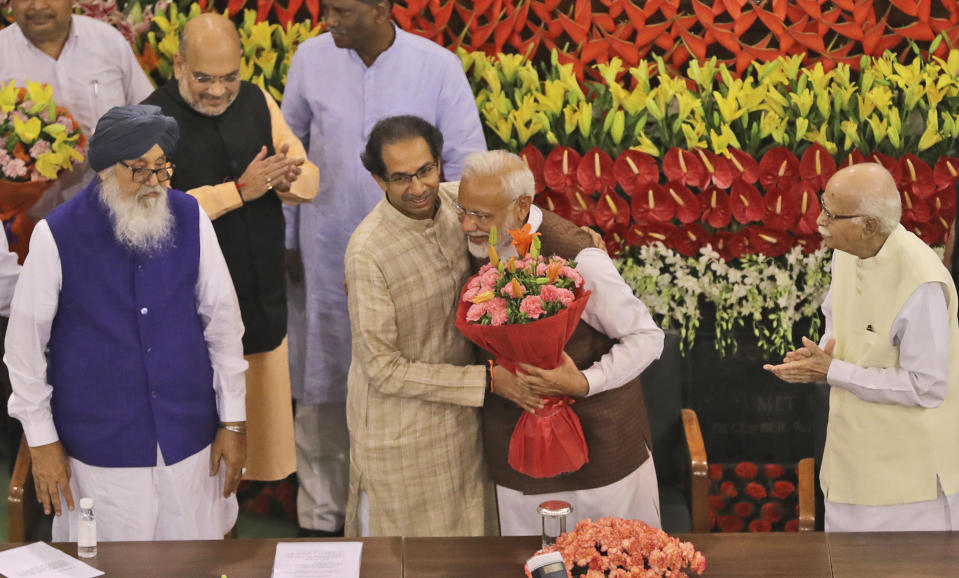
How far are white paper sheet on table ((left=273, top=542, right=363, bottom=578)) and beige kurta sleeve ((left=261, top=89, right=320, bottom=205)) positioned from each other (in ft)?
4.74

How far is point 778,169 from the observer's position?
4547 millimetres

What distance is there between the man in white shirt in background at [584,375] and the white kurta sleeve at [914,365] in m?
0.54

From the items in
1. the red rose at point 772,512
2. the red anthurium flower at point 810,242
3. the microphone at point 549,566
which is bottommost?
the red rose at point 772,512

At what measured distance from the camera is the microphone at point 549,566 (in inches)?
92.4

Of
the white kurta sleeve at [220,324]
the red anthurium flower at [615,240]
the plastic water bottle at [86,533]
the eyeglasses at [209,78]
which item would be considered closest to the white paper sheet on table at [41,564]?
the plastic water bottle at [86,533]

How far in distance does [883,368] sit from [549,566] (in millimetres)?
1406

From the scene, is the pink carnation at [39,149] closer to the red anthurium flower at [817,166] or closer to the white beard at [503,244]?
the white beard at [503,244]

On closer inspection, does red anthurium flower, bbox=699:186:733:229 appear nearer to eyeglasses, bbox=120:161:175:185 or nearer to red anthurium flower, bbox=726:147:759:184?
red anthurium flower, bbox=726:147:759:184

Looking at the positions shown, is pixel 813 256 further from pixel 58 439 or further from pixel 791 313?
pixel 58 439

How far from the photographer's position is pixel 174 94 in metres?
3.99

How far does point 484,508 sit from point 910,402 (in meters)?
1.23

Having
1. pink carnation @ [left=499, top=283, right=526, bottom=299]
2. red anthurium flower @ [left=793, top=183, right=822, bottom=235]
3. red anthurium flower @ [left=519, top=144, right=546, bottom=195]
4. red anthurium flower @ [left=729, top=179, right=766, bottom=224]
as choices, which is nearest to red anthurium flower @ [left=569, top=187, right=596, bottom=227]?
red anthurium flower @ [left=519, top=144, right=546, bottom=195]

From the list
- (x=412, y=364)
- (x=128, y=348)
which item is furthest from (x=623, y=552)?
(x=128, y=348)

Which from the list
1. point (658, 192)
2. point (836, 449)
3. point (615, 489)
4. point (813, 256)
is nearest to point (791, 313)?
point (813, 256)
